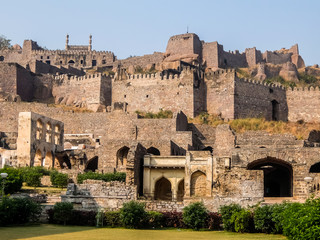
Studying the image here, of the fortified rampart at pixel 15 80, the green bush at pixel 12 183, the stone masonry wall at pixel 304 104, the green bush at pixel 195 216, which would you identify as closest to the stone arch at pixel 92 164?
the green bush at pixel 12 183

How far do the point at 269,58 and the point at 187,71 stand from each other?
26.6 metres

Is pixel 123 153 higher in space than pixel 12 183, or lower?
higher

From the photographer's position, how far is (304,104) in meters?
65.9

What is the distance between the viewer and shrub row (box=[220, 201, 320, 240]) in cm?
2189

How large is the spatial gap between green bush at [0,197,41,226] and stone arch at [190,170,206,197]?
1134 cm

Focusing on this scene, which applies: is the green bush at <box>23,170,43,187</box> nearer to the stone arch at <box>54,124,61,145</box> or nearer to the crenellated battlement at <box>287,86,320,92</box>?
the stone arch at <box>54,124,61,145</box>

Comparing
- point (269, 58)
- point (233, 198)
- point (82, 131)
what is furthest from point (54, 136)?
point (269, 58)

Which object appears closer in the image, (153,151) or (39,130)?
(153,151)

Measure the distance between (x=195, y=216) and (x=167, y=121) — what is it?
22549mm

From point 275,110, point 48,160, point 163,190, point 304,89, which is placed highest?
point 304,89

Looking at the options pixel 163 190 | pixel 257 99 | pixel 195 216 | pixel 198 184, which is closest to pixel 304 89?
pixel 257 99

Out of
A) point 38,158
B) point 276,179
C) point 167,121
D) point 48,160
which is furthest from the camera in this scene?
point 48,160

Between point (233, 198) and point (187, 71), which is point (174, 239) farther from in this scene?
point (187, 71)

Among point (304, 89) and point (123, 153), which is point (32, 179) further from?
point (304, 89)
